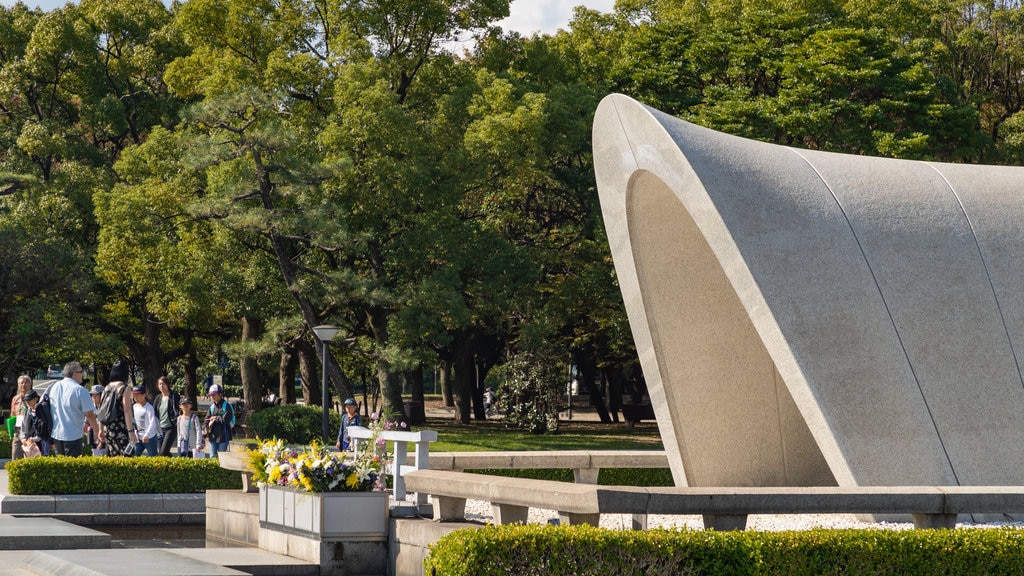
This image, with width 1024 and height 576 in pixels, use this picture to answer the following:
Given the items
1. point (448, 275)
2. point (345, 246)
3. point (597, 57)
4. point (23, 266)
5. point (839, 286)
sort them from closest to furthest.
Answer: point (839, 286) → point (345, 246) → point (448, 275) → point (23, 266) → point (597, 57)

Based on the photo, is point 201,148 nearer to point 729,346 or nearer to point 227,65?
point 227,65

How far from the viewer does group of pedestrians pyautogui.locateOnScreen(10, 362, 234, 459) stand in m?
13.8

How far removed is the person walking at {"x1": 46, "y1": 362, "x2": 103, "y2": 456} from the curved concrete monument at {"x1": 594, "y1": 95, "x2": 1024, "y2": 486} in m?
6.58

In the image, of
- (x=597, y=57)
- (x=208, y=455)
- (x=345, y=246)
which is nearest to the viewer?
(x=208, y=455)

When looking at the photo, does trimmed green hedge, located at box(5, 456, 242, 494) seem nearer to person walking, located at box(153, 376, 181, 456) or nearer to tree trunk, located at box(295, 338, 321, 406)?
person walking, located at box(153, 376, 181, 456)

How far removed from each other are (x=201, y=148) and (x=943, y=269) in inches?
678

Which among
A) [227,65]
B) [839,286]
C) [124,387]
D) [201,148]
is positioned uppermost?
[227,65]

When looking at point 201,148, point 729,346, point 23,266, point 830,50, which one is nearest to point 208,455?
point 729,346

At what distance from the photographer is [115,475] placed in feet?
44.0

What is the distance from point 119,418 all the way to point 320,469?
652cm

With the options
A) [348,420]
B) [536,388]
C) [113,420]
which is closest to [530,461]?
[348,420]

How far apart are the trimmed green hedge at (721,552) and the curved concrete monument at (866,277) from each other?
100.0 inches

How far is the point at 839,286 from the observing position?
1082 cm

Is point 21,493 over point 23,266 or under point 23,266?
under
